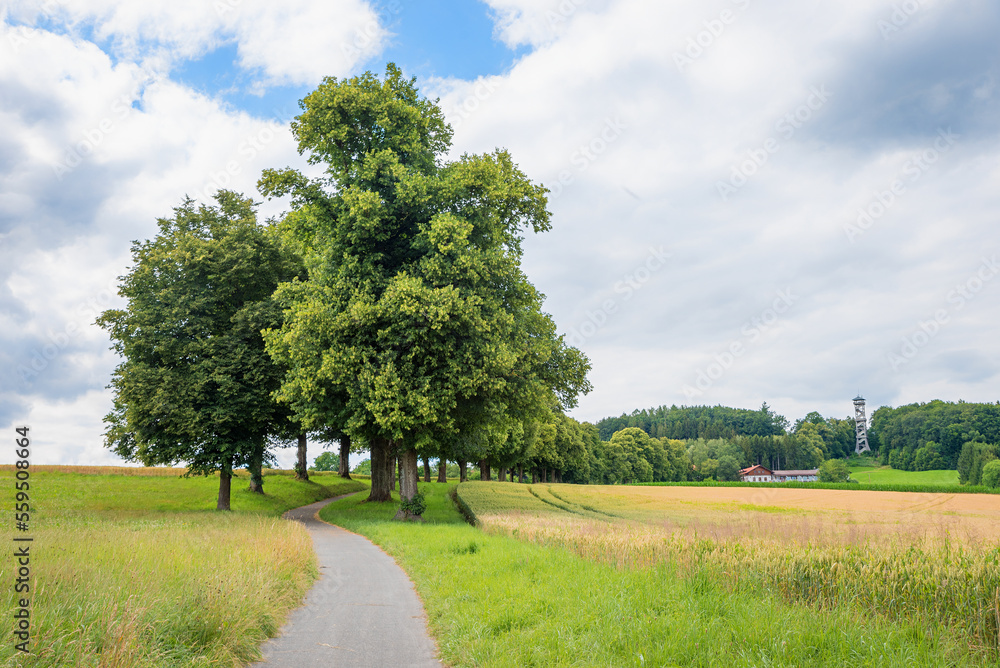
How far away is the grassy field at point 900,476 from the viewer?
110938 mm

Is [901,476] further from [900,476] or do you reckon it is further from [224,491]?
[224,491]

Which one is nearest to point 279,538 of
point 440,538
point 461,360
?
point 440,538

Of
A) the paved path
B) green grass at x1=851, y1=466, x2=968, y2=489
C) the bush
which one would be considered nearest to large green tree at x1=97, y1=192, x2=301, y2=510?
the paved path

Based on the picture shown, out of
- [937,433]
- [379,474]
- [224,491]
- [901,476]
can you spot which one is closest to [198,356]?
[224,491]

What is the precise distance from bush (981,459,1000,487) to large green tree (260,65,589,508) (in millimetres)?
83398

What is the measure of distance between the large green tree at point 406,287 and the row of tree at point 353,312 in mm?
93

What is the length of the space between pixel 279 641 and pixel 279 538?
645 cm

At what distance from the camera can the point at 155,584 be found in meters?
7.50

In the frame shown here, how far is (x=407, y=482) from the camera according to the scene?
2686 centimetres

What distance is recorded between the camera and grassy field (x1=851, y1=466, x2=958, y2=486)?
110938 mm

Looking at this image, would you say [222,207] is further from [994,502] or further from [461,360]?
[994,502]

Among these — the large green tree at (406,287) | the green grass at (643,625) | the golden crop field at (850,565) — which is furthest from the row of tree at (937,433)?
the green grass at (643,625)

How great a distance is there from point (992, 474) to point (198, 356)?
100m

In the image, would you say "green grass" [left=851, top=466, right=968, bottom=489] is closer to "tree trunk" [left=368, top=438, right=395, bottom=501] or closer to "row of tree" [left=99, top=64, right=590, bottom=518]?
"tree trunk" [left=368, top=438, right=395, bottom=501]
